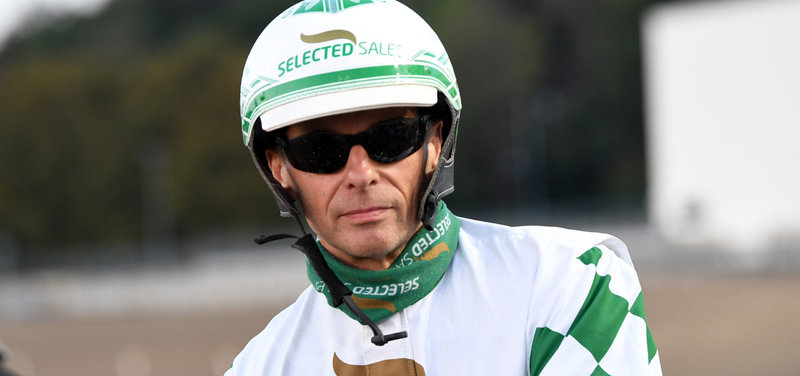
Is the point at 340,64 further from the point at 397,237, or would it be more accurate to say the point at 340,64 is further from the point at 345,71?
the point at 397,237

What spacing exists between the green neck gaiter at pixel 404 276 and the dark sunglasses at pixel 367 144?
193mm

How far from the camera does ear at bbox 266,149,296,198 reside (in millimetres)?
2617

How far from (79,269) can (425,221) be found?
3665 cm

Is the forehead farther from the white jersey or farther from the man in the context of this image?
the white jersey

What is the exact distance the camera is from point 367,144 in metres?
2.42

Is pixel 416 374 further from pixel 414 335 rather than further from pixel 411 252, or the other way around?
pixel 411 252

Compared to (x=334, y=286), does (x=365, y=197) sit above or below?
above

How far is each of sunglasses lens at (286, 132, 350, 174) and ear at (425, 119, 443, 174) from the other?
0.68 feet

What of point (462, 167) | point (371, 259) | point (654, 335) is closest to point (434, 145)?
point (371, 259)

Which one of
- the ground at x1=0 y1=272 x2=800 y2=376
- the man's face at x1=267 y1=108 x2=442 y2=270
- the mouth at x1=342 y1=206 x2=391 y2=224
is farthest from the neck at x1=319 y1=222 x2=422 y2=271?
the ground at x1=0 y1=272 x2=800 y2=376

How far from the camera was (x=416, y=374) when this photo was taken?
7.97 feet

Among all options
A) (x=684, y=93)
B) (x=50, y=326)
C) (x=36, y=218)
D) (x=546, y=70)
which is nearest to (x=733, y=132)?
A: (x=684, y=93)

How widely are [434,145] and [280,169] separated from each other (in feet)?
1.21

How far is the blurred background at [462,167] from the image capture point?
22.8 metres
